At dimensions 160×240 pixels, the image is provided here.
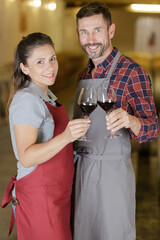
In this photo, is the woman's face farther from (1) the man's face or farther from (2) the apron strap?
(2) the apron strap

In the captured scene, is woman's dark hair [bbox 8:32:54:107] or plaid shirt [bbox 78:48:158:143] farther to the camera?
plaid shirt [bbox 78:48:158:143]

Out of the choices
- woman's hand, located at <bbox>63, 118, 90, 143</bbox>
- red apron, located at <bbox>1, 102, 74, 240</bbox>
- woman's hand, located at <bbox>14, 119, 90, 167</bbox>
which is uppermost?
woman's hand, located at <bbox>63, 118, 90, 143</bbox>

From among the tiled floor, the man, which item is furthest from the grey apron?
the tiled floor

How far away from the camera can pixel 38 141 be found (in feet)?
5.28

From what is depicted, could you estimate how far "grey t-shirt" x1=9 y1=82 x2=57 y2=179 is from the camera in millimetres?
1521

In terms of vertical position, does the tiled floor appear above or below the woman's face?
below

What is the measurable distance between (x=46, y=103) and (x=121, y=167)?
0.53 metres

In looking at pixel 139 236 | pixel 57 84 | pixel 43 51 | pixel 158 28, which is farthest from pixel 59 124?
pixel 158 28

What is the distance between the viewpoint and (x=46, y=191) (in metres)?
1.66

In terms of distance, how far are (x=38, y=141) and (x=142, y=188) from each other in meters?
3.66

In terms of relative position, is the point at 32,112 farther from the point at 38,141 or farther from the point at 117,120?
the point at 117,120

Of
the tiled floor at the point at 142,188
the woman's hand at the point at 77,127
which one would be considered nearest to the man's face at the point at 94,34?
the woman's hand at the point at 77,127

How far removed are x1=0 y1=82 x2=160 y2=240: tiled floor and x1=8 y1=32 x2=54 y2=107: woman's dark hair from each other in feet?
5.12

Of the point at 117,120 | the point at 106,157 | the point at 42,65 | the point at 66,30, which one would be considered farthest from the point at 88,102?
the point at 66,30
